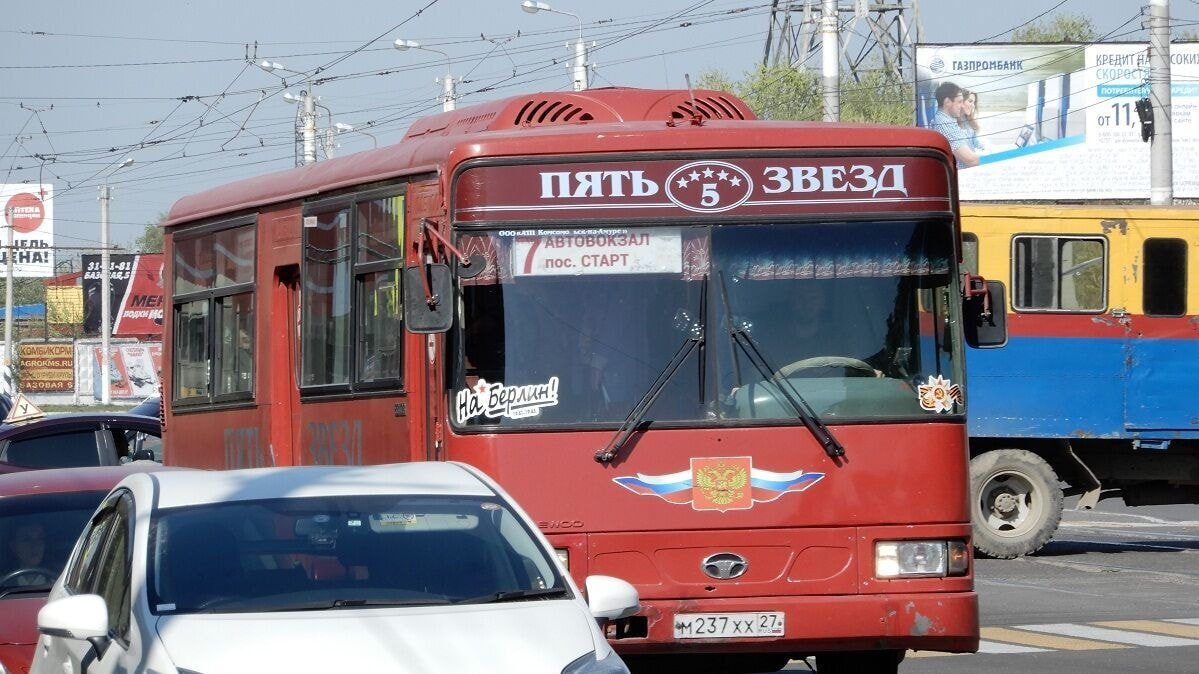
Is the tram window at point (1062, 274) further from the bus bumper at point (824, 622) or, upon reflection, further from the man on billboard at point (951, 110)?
the man on billboard at point (951, 110)

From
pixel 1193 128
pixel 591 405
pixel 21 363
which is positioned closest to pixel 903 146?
pixel 591 405

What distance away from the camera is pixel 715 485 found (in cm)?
827

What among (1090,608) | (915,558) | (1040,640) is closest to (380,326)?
(915,558)

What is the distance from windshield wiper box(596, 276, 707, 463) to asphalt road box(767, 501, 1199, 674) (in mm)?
3540

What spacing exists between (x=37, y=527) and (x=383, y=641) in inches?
144

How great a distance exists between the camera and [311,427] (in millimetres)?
10320

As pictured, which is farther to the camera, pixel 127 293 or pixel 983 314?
pixel 127 293

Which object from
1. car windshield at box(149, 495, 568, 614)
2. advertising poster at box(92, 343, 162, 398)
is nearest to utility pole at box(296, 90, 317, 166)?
advertising poster at box(92, 343, 162, 398)

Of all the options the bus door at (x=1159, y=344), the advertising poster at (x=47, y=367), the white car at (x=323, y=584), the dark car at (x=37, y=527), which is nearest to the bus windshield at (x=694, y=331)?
the white car at (x=323, y=584)

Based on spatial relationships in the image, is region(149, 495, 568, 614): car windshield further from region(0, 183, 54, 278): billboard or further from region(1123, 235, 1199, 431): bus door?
region(0, 183, 54, 278): billboard

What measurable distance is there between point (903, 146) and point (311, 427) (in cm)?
365

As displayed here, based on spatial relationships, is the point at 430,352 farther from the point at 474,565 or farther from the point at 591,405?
the point at 474,565

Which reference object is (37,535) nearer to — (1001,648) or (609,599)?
(609,599)

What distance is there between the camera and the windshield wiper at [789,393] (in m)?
8.27
